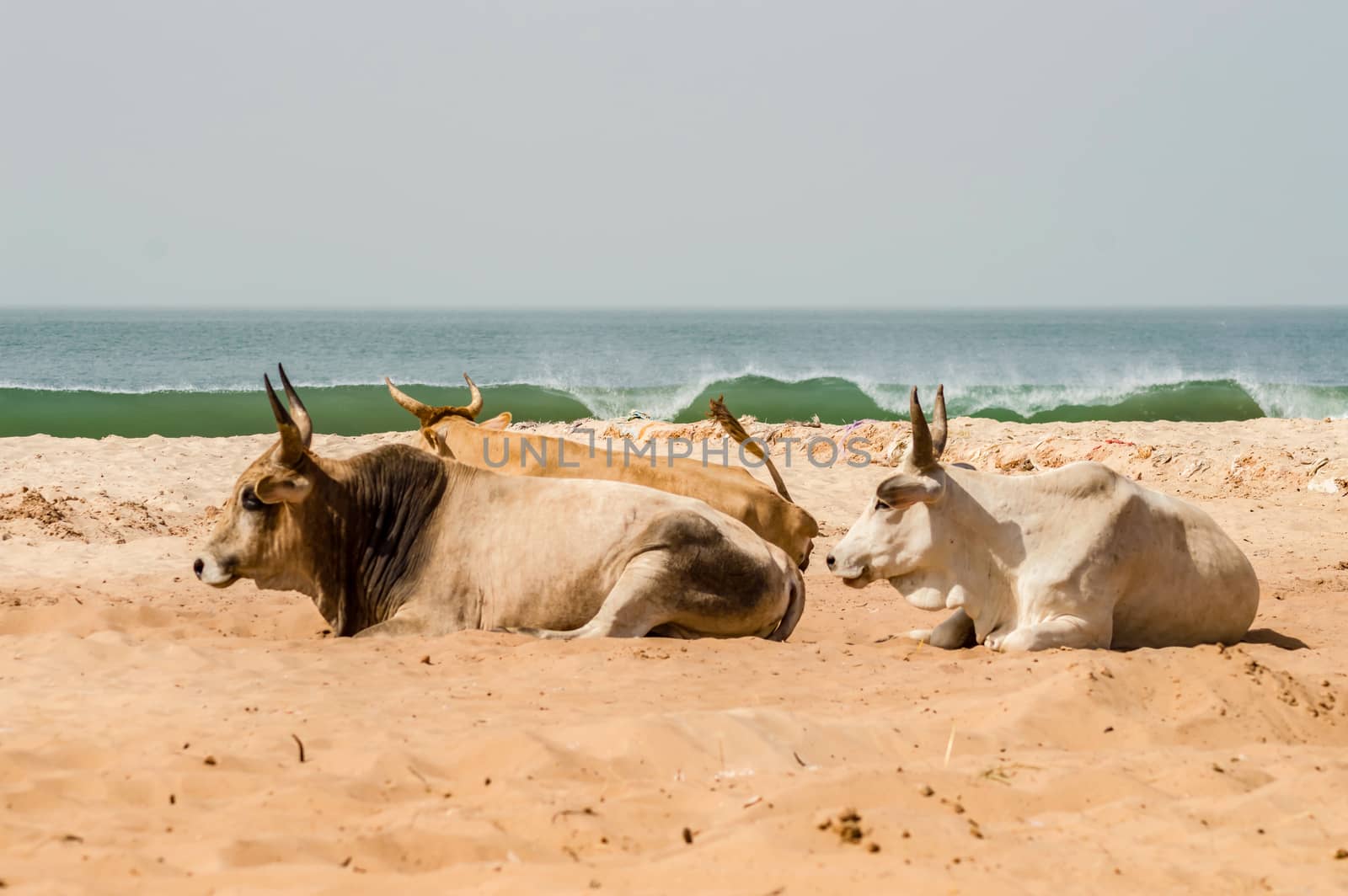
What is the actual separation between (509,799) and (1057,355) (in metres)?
74.2

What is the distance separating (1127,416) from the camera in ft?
99.1

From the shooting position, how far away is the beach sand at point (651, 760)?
359 centimetres

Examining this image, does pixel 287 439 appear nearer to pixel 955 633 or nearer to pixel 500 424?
pixel 500 424

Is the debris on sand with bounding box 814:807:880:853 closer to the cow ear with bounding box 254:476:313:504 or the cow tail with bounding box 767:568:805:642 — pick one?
the cow tail with bounding box 767:568:805:642

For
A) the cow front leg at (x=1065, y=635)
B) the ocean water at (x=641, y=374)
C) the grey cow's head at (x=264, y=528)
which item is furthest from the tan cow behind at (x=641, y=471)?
the ocean water at (x=641, y=374)

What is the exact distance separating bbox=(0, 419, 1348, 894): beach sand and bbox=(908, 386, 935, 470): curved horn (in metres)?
1.09

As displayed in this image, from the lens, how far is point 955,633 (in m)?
7.71

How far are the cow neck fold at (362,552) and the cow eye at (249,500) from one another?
330 mm

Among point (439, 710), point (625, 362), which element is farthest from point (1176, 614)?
point (625, 362)

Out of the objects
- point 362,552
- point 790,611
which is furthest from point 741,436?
point 362,552

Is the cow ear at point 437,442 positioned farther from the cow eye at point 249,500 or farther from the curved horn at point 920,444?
the curved horn at point 920,444

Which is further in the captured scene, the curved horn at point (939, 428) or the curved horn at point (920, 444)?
the curved horn at point (939, 428)

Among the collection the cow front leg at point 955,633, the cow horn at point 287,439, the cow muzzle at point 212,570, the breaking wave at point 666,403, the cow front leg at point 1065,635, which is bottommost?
the breaking wave at point 666,403

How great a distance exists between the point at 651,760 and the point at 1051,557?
3.37m
